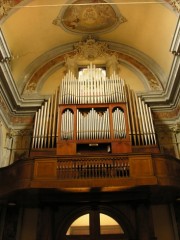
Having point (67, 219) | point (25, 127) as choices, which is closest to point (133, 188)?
point (67, 219)

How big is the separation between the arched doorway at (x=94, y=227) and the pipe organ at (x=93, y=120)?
2.03 meters

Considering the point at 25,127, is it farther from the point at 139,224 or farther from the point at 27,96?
the point at 139,224

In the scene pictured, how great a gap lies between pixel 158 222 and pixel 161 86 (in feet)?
18.3

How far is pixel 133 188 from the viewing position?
7.65m

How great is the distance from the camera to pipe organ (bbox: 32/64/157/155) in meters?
8.77

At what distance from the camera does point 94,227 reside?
8570 mm

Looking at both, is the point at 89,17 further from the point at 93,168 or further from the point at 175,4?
the point at 93,168

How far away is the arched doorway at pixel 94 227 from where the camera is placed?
845 cm

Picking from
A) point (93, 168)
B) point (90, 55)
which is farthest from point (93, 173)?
point (90, 55)

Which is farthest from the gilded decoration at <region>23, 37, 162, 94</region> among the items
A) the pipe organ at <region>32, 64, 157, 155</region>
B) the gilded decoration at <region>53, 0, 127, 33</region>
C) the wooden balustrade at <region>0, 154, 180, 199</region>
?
the wooden balustrade at <region>0, 154, 180, 199</region>

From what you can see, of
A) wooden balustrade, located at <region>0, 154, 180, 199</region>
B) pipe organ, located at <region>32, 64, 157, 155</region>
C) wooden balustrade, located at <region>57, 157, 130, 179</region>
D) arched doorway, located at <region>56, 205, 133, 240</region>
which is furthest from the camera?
pipe organ, located at <region>32, 64, 157, 155</region>

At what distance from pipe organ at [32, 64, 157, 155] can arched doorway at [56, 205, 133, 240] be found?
2.03 meters

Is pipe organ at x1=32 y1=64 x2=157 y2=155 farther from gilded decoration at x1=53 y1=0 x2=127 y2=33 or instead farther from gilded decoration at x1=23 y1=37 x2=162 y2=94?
gilded decoration at x1=53 y1=0 x2=127 y2=33

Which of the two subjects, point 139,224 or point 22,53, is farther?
point 22,53
